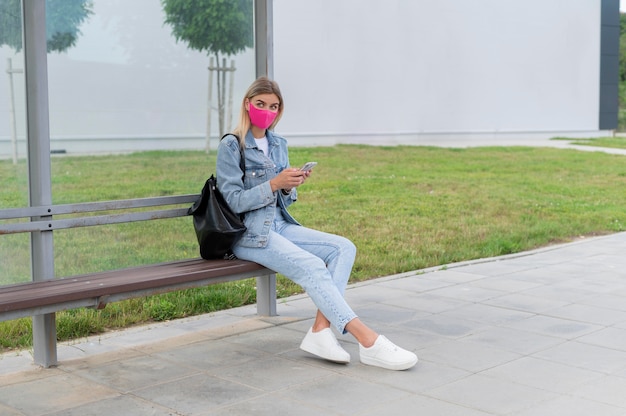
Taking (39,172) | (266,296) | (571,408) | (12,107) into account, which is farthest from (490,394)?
(12,107)

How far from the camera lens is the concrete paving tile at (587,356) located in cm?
454

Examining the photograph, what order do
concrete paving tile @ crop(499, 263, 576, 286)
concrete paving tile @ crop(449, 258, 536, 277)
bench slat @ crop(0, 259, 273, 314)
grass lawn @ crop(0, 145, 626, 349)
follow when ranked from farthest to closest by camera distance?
concrete paving tile @ crop(449, 258, 536, 277) < concrete paving tile @ crop(499, 263, 576, 286) < grass lawn @ crop(0, 145, 626, 349) < bench slat @ crop(0, 259, 273, 314)

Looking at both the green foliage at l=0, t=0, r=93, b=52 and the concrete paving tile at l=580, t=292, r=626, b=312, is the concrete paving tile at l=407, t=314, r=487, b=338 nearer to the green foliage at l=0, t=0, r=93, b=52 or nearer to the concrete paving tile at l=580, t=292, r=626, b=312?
the concrete paving tile at l=580, t=292, r=626, b=312

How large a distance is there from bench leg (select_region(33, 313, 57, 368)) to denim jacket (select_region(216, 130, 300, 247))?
1.07m

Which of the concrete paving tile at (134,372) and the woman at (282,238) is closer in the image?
the concrete paving tile at (134,372)

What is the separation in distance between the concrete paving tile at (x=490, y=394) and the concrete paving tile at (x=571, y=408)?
0.14ft

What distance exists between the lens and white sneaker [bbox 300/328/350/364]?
14.9 feet

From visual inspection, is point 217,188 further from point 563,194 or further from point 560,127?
point 560,127

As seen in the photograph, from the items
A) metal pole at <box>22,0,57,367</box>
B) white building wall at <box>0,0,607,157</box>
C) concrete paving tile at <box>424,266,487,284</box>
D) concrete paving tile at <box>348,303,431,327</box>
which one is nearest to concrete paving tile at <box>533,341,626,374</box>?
concrete paving tile at <box>348,303,431,327</box>

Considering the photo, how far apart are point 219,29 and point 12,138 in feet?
5.28

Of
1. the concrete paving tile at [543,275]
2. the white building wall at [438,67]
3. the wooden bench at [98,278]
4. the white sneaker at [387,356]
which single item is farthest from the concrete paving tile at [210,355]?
the white building wall at [438,67]

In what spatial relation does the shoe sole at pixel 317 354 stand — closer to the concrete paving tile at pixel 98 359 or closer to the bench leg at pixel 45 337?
the concrete paving tile at pixel 98 359

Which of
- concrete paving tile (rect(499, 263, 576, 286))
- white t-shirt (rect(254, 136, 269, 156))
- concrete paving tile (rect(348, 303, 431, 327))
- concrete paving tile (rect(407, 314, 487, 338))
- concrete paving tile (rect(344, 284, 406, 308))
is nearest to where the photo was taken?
white t-shirt (rect(254, 136, 269, 156))

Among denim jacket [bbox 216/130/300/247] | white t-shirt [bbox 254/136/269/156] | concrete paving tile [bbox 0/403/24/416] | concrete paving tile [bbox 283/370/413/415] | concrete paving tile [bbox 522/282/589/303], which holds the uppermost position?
white t-shirt [bbox 254/136/269/156]
